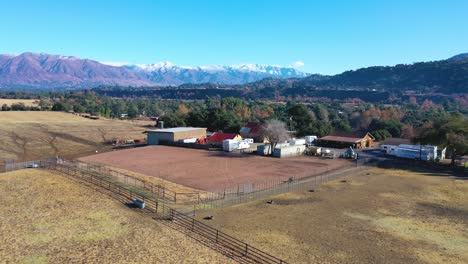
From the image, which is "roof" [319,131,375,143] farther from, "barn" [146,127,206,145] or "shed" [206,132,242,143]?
"barn" [146,127,206,145]

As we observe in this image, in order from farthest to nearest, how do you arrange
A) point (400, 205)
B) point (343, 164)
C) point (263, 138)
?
point (263, 138)
point (343, 164)
point (400, 205)

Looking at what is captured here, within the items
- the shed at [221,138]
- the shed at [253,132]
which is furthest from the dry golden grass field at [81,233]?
the shed at [253,132]

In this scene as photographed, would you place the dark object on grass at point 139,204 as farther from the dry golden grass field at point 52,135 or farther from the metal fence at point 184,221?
the dry golden grass field at point 52,135

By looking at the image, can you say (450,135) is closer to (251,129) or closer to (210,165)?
(210,165)

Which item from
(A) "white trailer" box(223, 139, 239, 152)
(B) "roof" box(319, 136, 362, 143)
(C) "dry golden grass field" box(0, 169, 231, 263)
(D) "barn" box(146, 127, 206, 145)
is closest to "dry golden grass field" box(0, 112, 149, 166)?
(D) "barn" box(146, 127, 206, 145)

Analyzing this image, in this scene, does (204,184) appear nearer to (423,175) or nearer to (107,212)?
(107,212)

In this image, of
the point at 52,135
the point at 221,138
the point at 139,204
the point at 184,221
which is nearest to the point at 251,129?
the point at 221,138

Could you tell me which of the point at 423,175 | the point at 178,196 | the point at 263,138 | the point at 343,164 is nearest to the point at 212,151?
the point at 263,138
